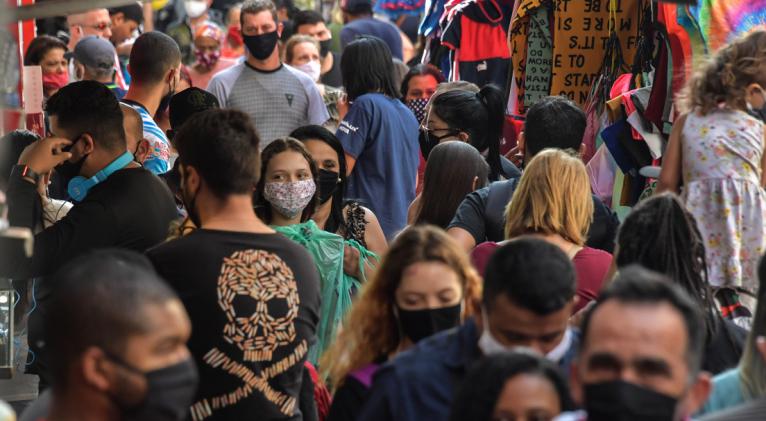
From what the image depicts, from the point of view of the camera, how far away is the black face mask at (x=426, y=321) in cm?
462

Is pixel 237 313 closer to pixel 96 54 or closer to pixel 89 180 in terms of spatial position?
pixel 89 180

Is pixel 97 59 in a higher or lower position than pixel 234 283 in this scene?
higher

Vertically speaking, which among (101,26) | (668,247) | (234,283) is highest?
(101,26)

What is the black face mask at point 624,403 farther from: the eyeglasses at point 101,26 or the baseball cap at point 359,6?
the baseball cap at point 359,6

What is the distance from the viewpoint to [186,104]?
26.9 feet

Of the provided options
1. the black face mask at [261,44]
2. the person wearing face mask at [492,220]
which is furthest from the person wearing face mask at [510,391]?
the black face mask at [261,44]

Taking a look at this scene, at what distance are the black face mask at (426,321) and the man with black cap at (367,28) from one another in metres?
8.86

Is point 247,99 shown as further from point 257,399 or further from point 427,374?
point 427,374

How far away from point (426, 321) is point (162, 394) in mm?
1340

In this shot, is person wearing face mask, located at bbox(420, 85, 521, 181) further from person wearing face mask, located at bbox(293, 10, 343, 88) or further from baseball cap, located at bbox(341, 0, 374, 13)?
baseball cap, located at bbox(341, 0, 374, 13)

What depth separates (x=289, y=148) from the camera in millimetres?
6711

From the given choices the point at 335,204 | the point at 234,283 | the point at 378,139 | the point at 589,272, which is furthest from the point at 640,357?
the point at 378,139

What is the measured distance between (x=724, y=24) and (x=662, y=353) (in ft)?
13.4

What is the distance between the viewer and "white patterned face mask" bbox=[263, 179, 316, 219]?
6633 mm
